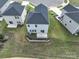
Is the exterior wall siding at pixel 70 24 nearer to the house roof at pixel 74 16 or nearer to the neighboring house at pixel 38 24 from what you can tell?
the house roof at pixel 74 16

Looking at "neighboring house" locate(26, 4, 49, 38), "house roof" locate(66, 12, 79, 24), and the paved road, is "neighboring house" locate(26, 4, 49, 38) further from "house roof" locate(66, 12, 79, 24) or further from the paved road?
the paved road

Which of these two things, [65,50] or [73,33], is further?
[73,33]

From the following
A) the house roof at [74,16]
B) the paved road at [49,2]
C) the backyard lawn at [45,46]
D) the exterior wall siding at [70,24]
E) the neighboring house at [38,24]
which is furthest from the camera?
the paved road at [49,2]

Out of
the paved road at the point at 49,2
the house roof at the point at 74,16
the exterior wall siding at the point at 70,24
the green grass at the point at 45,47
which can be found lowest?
the green grass at the point at 45,47

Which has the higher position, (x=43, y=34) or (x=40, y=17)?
(x=40, y=17)

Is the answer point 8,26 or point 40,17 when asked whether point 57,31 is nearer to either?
point 40,17

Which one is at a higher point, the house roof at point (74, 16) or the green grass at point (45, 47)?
the house roof at point (74, 16)

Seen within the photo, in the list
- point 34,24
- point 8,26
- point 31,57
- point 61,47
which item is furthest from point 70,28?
point 8,26

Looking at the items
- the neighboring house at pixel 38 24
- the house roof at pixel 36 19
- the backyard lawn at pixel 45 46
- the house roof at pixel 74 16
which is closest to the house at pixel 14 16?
the backyard lawn at pixel 45 46
